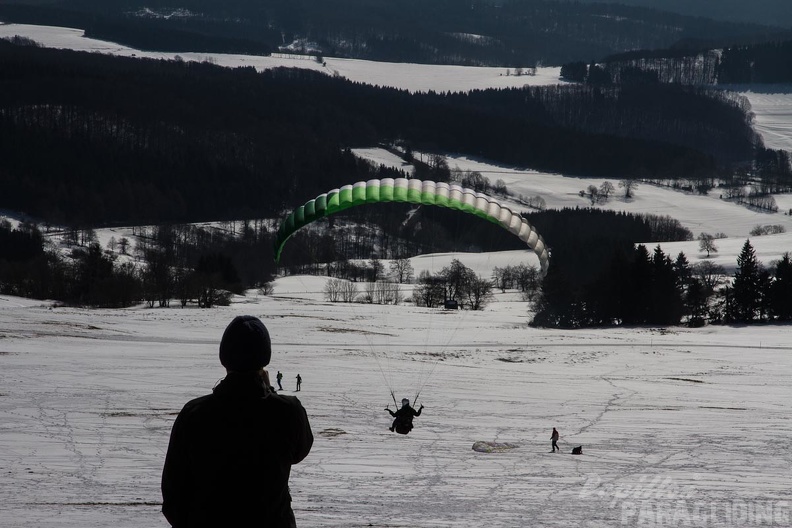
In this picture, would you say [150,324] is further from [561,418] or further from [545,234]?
[545,234]

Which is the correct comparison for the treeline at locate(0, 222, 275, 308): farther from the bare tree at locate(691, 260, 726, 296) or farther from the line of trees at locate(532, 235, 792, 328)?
the bare tree at locate(691, 260, 726, 296)

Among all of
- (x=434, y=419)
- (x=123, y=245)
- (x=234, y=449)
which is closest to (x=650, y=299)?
(x=434, y=419)

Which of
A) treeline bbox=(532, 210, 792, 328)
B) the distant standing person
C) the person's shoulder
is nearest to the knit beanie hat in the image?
the distant standing person

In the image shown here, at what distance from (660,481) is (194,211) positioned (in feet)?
473

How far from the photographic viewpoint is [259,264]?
98875 mm

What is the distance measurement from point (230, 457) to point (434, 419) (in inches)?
852

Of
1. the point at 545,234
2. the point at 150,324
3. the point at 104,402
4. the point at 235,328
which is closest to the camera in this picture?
the point at 235,328

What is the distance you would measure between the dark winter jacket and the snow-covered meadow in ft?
35.8

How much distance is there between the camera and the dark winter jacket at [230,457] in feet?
14.1

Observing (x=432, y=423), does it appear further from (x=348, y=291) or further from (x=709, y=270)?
(x=709, y=270)

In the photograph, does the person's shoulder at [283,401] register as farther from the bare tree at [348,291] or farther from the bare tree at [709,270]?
the bare tree at [709,270]

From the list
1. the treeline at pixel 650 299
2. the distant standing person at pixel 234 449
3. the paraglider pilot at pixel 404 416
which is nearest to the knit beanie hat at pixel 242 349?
the distant standing person at pixel 234 449

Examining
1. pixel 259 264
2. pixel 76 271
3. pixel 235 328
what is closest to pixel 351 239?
pixel 259 264

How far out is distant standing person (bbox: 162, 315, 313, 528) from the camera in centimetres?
431
